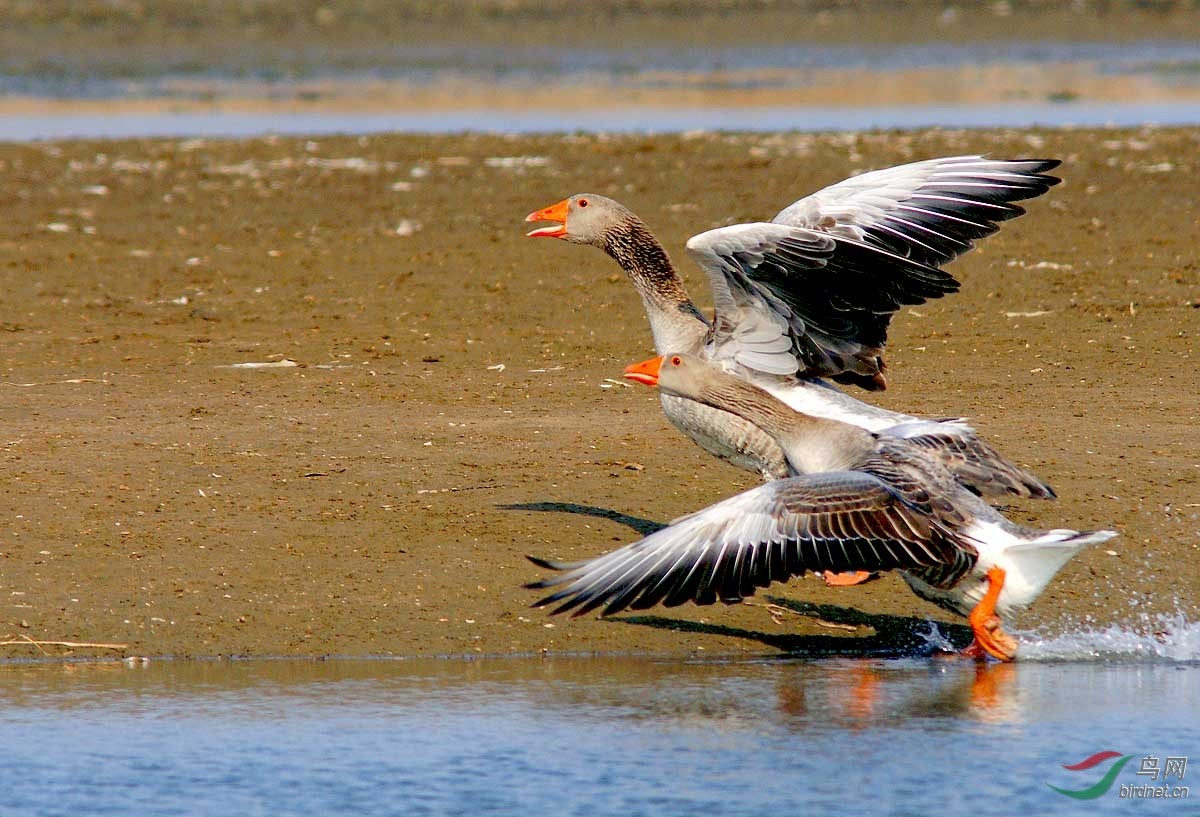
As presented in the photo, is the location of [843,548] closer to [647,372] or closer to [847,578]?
[847,578]

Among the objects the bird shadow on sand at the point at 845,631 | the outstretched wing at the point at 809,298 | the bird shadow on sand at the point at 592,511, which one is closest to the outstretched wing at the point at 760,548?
the bird shadow on sand at the point at 845,631

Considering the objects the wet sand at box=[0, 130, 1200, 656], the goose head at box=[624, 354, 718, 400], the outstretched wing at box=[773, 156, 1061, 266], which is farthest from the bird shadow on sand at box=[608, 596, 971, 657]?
the outstretched wing at box=[773, 156, 1061, 266]

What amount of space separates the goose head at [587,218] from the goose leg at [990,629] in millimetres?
2617

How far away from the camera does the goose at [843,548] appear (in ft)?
20.4

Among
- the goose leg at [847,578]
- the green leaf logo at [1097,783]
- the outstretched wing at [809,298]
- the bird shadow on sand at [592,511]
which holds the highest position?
the outstretched wing at [809,298]

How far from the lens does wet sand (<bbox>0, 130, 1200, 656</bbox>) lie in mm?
7285

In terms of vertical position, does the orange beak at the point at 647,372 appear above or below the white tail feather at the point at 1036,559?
above

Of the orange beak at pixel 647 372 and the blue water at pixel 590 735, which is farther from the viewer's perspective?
the orange beak at pixel 647 372

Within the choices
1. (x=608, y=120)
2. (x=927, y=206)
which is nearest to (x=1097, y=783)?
(x=927, y=206)

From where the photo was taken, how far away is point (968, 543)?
253 inches

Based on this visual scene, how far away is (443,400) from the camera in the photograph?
9992mm

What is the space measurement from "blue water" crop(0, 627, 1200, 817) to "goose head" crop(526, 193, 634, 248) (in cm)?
229

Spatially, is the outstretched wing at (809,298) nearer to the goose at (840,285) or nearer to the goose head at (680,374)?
the goose at (840,285)

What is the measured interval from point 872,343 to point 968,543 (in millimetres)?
1372
